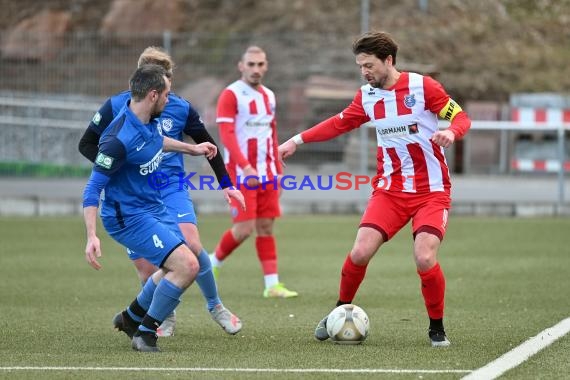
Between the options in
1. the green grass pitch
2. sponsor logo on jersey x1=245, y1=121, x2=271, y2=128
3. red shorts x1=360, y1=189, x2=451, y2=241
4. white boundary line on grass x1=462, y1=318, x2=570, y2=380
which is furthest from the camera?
sponsor logo on jersey x1=245, y1=121, x2=271, y2=128

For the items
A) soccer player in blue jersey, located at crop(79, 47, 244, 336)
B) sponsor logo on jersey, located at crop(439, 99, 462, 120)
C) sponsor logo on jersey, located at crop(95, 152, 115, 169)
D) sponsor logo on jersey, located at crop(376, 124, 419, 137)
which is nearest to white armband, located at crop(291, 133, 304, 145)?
soccer player in blue jersey, located at crop(79, 47, 244, 336)

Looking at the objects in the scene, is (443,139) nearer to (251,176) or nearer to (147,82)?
(147,82)

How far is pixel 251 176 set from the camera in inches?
434

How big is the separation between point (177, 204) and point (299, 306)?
6.46 feet

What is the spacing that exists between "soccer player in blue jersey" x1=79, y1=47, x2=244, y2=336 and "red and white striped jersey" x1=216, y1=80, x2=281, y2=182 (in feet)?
7.97

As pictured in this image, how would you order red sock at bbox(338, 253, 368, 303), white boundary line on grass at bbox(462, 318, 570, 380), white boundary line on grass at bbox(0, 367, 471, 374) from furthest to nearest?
red sock at bbox(338, 253, 368, 303)
white boundary line on grass at bbox(0, 367, 471, 374)
white boundary line on grass at bbox(462, 318, 570, 380)

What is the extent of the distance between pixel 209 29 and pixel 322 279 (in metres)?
19.5

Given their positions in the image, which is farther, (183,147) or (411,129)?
(411,129)

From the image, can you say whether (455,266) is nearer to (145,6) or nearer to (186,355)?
A: (186,355)

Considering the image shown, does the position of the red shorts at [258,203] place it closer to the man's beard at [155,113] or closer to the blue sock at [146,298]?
the blue sock at [146,298]

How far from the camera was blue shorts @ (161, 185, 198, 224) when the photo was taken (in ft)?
27.7

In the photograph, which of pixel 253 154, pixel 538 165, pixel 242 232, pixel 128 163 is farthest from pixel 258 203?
pixel 538 165

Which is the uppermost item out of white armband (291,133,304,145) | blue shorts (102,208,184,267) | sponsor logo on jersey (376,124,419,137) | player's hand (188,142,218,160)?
sponsor logo on jersey (376,124,419,137)

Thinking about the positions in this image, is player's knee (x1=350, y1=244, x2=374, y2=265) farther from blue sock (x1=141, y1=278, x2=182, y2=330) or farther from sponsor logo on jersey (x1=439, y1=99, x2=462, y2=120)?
blue sock (x1=141, y1=278, x2=182, y2=330)
